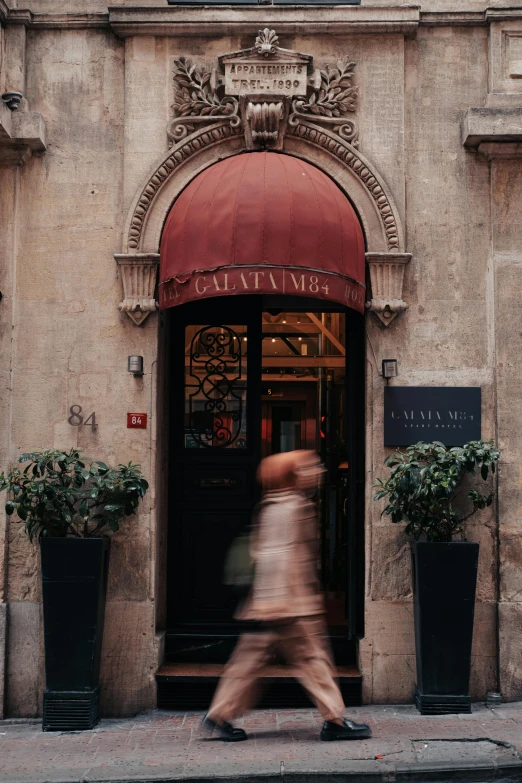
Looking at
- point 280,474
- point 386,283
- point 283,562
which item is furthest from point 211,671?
point 386,283

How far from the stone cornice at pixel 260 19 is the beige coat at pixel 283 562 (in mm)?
4274

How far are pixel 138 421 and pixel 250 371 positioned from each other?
1.28 m

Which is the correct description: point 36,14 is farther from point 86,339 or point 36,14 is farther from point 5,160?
point 86,339

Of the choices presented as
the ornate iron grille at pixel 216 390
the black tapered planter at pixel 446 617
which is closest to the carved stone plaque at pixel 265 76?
the ornate iron grille at pixel 216 390

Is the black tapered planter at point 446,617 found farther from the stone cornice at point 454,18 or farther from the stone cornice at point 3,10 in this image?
the stone cornice at point 3,10

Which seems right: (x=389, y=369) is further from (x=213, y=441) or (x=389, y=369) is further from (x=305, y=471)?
(x=213, y=441)

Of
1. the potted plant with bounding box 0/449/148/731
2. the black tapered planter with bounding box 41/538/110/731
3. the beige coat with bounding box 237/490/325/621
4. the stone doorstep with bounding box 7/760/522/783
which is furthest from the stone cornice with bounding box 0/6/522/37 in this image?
the stone doorstep with bounding box 7/760/522/783

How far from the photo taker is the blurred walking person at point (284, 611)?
20.5 feet

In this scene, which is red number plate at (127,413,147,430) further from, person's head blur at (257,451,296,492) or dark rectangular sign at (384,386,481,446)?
dark rectangular sign at (384,386,481,446)

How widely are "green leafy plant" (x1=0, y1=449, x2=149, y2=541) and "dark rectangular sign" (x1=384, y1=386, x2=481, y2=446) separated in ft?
7.37

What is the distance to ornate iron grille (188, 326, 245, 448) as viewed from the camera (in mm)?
8359

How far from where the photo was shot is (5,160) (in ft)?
25.5

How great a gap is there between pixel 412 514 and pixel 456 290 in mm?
2070

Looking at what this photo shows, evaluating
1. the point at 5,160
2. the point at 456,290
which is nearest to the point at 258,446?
the point at 456,290
